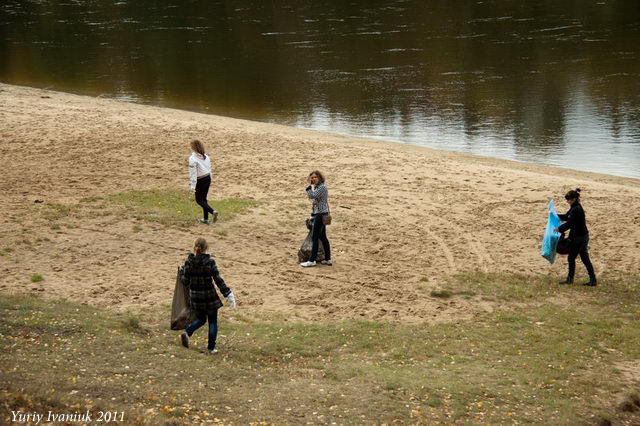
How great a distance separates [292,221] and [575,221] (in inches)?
232

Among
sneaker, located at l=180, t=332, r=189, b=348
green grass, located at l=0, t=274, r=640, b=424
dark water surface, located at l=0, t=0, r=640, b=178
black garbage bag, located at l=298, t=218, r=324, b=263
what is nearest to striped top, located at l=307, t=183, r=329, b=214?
black garbage bag, located at l=298, t=218, r=324, b=263

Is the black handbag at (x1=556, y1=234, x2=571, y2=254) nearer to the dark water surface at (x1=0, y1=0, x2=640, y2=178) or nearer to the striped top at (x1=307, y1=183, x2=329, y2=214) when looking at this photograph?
the striped top at (x1=307, y1=183, x2=329, y2=214)

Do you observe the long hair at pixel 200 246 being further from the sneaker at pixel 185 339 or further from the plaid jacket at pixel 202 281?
the sneaker at pixel 185 339

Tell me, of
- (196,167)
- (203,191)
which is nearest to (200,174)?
(196,167)

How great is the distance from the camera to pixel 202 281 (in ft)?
32.9

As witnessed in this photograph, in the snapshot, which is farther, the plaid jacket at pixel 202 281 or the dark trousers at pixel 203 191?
the dark trousers at pixel 203 191

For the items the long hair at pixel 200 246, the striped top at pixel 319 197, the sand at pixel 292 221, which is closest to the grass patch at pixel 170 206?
the sand at pixel 292 221

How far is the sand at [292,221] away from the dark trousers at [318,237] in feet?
0.87

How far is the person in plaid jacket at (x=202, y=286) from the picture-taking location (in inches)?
392

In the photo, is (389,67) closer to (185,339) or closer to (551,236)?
(551,236)

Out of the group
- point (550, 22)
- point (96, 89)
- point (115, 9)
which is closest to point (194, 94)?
point (96, 89)

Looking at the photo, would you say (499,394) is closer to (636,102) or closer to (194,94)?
(636,102)

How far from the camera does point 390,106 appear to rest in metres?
32.2

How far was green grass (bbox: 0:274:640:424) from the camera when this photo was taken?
350 inches
